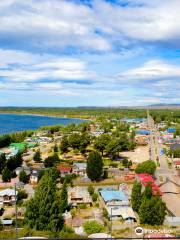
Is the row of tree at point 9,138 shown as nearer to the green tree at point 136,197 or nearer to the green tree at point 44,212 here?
the green tree at point 136,197

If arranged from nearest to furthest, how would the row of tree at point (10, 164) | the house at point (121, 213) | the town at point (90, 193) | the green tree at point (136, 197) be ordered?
the town at point (90, 193) < the house at point (121, 213) < the green tree at point (136, 197) < the row of tree at point (10, 164)

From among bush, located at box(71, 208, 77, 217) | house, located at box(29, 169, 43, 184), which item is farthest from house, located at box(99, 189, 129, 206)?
house, located at box(29, 169, 43, 184)

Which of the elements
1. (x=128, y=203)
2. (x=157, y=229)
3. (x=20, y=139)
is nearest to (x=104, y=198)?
(x=128, y=203)

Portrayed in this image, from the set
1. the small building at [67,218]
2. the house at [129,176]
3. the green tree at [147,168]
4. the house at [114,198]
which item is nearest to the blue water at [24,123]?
the house at [129,176]

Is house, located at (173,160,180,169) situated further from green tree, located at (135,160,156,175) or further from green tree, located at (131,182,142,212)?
green tree, located at (131,182,142,212)

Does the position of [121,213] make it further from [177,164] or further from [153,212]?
[177,164]
